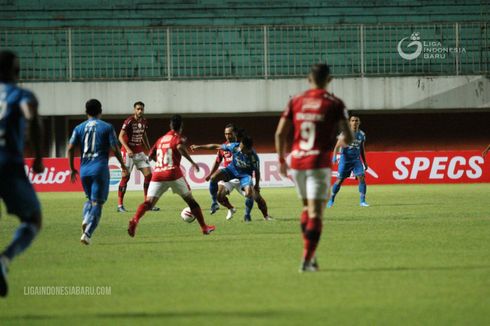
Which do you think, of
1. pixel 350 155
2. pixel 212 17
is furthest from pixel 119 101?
pixel 350 155

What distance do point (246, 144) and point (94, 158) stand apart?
17.1 ft

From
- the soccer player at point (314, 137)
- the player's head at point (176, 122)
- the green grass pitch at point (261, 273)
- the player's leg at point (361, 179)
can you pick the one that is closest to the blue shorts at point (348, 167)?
the player's leg at point (361, 179)

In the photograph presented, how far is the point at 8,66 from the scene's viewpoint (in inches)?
314

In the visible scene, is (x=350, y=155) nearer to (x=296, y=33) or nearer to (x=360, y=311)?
(x=296, y=33)

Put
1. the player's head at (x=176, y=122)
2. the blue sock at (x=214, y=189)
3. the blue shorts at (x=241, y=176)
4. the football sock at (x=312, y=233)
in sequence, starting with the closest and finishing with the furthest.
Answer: the football sock at (x=312, y=233) < the player's head at (x=176, y=122) < the blue shorts at (x=241, y=176) < the blue sock at (x=214, y=189)

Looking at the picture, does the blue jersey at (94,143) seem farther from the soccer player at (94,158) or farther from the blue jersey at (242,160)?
the blue jersey at (242,160)

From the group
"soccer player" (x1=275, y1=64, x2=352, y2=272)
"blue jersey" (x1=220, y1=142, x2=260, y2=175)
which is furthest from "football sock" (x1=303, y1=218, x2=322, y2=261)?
"blue jersey" (x1=220, y1=142, x2=260, y2=175)

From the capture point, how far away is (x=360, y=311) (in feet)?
24.4

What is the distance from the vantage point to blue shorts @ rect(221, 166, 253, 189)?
18.0 m

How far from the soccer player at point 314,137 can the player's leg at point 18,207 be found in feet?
8.89

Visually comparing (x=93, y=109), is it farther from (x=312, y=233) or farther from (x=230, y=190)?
(x=230, y=190)

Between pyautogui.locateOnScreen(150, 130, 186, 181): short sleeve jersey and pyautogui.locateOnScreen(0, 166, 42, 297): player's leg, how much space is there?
249 inches

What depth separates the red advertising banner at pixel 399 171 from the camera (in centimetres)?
3212

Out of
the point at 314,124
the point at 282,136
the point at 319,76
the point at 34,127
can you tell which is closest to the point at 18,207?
the point at 34,127
